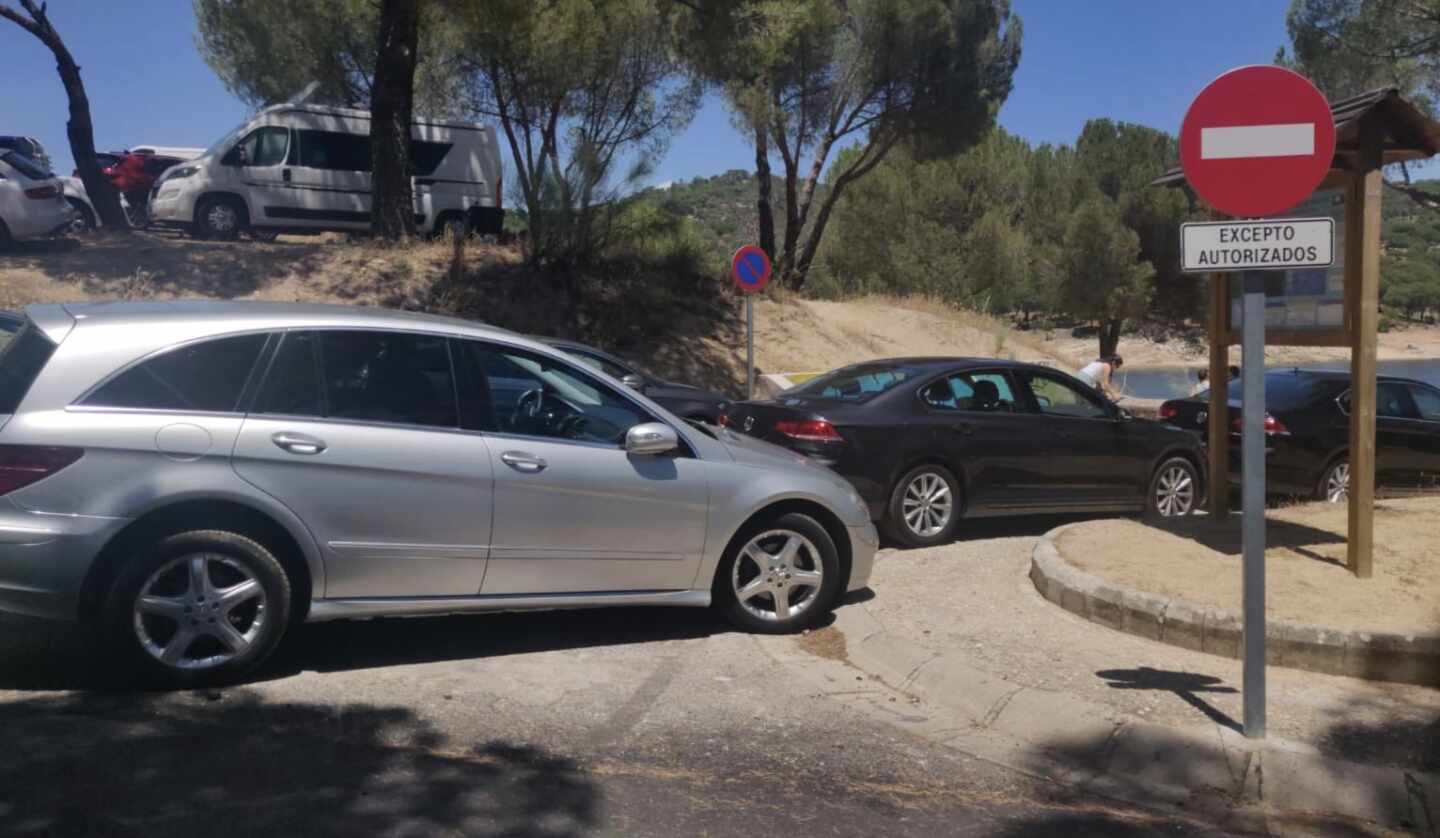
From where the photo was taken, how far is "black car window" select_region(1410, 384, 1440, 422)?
1241cm

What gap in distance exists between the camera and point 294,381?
5.64 metres

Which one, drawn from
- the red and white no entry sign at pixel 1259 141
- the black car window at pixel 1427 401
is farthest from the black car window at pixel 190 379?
the black car window at pixel 1427 401

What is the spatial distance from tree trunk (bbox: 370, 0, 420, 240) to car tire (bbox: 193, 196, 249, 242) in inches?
117

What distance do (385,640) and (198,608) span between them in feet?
4.00

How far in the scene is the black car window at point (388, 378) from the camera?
5.73 meters

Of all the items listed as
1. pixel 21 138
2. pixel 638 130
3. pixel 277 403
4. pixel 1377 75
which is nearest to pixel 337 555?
pixel 277 403

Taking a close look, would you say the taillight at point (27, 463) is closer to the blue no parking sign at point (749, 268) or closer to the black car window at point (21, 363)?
the black car window at point (21, 363)

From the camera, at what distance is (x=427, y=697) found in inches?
214

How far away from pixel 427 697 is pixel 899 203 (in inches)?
1441

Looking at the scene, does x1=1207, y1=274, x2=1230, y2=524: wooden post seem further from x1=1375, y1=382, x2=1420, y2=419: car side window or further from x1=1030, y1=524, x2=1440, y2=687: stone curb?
x1=1375, y1=382, x2=1420, y2=419: car side window

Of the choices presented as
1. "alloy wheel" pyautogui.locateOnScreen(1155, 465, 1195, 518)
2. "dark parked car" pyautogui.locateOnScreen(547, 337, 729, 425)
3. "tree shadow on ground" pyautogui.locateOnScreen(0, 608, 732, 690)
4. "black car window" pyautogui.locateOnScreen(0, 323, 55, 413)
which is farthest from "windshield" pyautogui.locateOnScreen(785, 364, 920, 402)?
"black car window" pyautogui.locateOnScreen(0, 323, 55, 413)

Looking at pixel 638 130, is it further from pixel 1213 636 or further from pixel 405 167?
pixel 1213 636

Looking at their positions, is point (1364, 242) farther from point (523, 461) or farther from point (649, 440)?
point (523, 461)

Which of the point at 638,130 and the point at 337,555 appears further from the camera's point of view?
the point at 638,130
